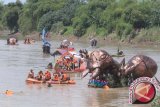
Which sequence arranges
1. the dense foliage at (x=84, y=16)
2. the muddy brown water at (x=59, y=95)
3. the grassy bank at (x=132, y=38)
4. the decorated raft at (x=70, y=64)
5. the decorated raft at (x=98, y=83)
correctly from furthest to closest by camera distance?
1. the dense foliage at (x=84, y=16)
2. the grassy bank at (x=132, y=38)
3. the decorated raft at (x=70, y=64)
4. the decorated raft at (x=98, y=83)
5. the muddy brown water at (x=59, y=95)

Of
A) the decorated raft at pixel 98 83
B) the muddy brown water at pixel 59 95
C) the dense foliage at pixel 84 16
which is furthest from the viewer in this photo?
the dense foliage at pixel 84 16

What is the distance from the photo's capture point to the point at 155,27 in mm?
83438

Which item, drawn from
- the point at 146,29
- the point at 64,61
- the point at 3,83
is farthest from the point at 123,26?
the point at 3,83

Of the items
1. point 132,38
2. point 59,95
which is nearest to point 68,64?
point 59,95

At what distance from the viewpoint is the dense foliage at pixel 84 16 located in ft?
278

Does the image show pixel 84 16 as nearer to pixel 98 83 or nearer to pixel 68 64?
pixel 68 64

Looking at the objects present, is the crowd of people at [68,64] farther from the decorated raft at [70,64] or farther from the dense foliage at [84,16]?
the dense foliage at [84,16]

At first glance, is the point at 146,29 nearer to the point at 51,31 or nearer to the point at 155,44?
the point at 155,44

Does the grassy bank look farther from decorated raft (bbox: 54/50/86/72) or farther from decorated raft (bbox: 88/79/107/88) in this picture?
decorated raft (bbox: 88/79/107/88)

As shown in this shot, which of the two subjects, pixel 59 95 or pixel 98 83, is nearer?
pixel 59 95

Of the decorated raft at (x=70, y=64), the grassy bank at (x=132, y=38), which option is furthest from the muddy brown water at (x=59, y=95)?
the grassy bank at (x=132, y=38)

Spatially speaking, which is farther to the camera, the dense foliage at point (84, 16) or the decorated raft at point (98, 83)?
the dense foliage at point (84, 16)

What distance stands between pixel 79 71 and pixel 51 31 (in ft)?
235

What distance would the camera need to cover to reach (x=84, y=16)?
9938cm
